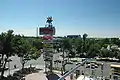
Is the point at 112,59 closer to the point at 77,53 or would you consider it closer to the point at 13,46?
the point at 77,53

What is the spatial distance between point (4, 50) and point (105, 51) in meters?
27.6

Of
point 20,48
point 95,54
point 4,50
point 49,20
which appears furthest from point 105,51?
point 4,50

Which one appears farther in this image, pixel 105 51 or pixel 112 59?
pixel 105 51

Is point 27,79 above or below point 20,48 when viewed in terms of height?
below

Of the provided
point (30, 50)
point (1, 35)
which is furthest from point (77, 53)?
point (1, 35)

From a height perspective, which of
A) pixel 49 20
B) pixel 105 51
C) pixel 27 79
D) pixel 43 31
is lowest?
pixel 27 79

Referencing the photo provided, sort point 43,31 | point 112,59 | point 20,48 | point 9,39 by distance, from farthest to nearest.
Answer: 1. point 112,59
2. point 43,31
3. point 20,48
4. point 9,39

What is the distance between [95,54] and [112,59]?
4136mm

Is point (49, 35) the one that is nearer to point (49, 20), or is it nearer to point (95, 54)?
point (49, 20)

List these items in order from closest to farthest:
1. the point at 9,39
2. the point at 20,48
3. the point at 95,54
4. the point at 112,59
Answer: the point at 9,39, the point at 20,48, the point at 112,59, the point at 95,54

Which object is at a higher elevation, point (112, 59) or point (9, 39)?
point (9, 39)

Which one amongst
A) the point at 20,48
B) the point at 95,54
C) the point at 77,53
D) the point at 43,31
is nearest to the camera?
the point at 20,48

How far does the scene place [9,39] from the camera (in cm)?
2056

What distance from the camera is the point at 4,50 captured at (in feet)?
67.6
